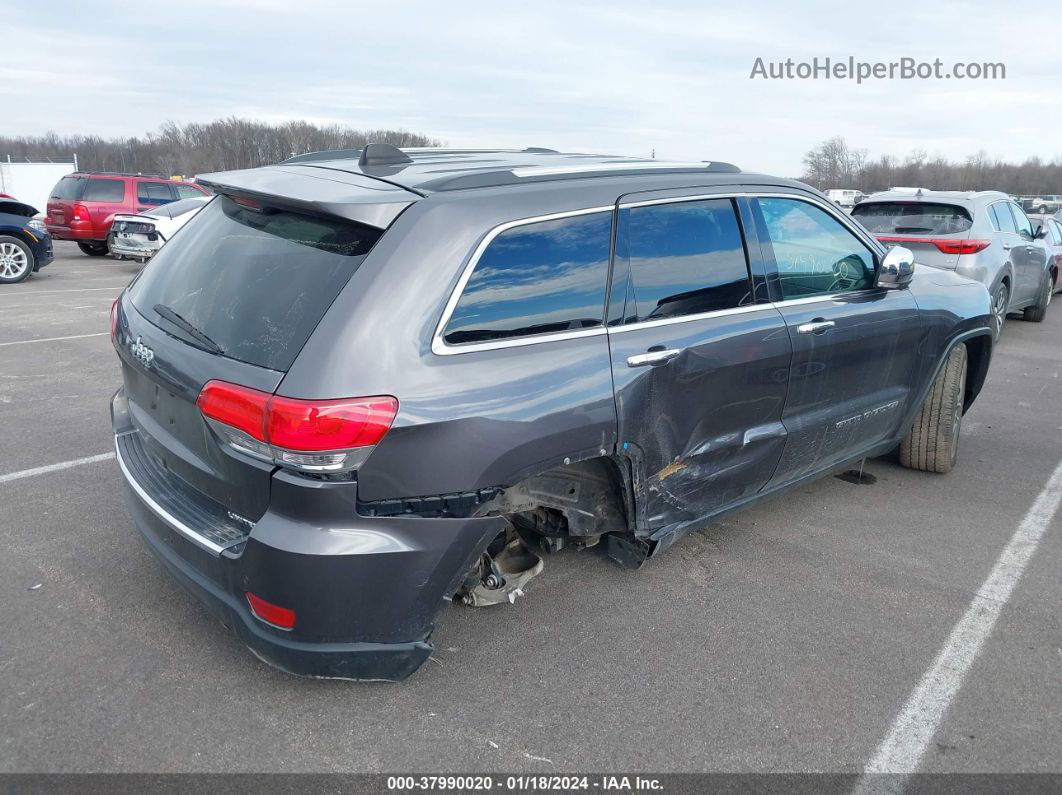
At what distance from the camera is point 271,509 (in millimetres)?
2477

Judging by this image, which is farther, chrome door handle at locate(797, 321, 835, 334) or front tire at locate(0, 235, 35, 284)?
front tire at locate(0, 235, 35, 284)

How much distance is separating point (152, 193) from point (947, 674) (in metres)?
18.6

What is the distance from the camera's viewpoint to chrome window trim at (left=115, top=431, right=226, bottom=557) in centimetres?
263

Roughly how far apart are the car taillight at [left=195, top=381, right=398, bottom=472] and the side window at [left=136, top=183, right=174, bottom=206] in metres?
17.5

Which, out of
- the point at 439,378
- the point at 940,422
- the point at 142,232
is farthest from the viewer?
the point at 142,232

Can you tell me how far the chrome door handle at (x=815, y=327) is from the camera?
3.68 meters

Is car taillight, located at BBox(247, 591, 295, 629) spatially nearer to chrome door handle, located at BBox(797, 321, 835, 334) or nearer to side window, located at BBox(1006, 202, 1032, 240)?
chrome door handle, located at BBox(797, 321, 835, 334)

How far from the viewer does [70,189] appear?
1739cm

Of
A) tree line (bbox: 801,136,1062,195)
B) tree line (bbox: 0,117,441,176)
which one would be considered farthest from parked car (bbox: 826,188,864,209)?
tree line (bbox: 0,117,441,176)

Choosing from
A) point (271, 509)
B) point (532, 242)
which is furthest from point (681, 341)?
point (271, 509)

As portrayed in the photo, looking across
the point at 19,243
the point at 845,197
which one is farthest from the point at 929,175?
the point at 19,243

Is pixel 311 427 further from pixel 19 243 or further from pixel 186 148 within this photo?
pixel 186 148

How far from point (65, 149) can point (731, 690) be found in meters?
85.0

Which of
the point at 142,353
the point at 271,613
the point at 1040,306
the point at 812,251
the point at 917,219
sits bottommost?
the point at 271,613
